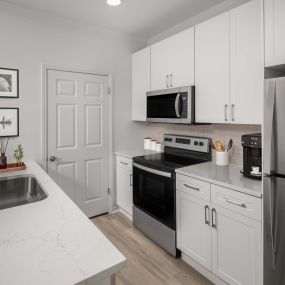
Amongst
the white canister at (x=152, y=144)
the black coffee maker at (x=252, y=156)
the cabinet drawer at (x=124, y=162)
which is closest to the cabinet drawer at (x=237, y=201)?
the black coffee maker at (x=252, y=156)

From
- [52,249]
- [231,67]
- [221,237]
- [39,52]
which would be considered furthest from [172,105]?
[52,249]

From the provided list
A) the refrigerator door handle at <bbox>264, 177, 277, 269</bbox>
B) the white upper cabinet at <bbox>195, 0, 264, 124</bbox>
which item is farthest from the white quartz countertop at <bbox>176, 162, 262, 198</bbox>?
the white upper cabinet at <bbox>195, 0, 264, 124</bbox>

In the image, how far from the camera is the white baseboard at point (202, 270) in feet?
6.33

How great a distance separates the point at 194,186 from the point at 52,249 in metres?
1.39

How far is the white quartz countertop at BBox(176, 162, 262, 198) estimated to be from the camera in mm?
1660

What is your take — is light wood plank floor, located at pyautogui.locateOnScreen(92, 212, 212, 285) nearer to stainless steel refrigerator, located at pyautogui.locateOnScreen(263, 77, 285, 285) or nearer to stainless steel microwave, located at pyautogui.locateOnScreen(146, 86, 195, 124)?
stainless steel refrigerator, located at pyautogui.locateOnScreen(263, 77, 285, 285)

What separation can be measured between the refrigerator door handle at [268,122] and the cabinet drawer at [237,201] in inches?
11.3

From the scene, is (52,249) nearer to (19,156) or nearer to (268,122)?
(268,122)

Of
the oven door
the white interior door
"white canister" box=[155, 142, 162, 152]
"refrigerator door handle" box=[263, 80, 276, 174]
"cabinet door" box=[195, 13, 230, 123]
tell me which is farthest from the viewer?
"white canister" box=[155, 142, 162, 152]

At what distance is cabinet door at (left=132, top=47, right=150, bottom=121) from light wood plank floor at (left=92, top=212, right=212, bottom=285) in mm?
1477

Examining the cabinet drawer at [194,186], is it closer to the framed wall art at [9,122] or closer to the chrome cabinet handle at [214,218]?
the chrome cabinet handle at [214,218]

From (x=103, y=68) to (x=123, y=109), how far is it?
1.97 ft

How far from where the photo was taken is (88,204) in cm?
309

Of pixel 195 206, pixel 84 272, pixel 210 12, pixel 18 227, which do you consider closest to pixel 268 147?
pixel 195 206
